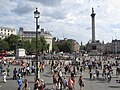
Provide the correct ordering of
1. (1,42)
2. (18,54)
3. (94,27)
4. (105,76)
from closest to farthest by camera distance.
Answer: (105,76) < (18,54) < (94,27) < (1,42)

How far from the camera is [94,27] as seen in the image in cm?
11062

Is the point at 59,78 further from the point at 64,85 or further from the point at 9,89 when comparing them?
the point at 9,89

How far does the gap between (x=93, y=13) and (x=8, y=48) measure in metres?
44.2

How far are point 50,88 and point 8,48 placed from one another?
4056 inches

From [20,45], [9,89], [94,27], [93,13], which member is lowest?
[9,89]

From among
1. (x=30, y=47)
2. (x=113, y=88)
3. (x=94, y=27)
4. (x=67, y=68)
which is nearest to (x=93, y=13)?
(x=94, y=27)

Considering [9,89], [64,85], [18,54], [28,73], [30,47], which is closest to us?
[64,85]

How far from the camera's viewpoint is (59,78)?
22.3m

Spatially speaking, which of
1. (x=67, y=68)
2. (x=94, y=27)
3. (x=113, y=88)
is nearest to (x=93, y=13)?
(x=94, y=27)

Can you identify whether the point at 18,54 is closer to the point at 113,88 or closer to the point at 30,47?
the point at 30,47

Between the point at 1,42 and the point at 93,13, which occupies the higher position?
the point at 93,13

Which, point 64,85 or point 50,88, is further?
point 50,88

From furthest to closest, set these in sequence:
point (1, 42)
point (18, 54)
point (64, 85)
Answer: point (1, 42)
point (18, 54)
point (64, 85)

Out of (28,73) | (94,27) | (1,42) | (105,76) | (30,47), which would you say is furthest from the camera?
(30,47)
